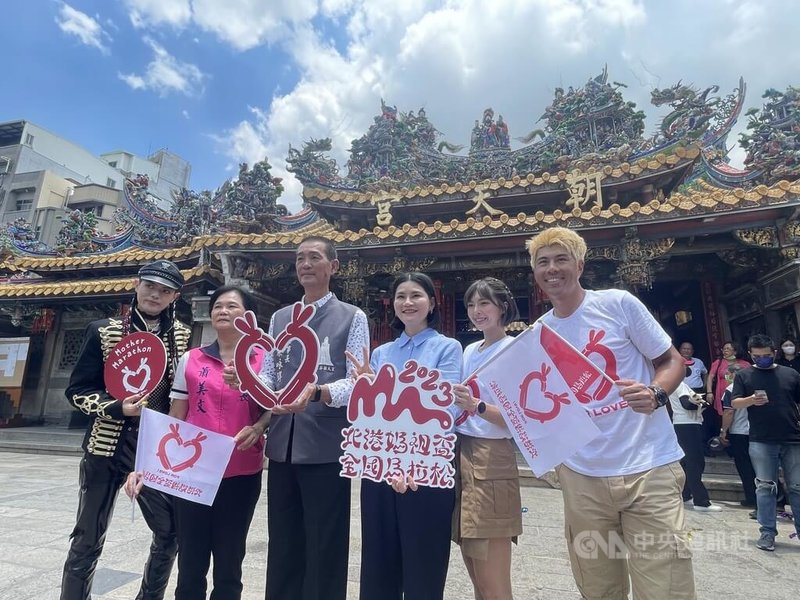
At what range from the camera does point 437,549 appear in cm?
166

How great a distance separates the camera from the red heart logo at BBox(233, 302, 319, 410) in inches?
72.1

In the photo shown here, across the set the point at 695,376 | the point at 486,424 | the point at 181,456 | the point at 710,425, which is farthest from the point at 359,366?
the point at 710,425

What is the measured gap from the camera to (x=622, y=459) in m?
1.61

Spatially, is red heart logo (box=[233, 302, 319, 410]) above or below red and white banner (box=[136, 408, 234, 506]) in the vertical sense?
above

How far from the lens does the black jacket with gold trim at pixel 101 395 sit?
2.03 metres

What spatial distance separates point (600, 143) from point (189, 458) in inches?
401

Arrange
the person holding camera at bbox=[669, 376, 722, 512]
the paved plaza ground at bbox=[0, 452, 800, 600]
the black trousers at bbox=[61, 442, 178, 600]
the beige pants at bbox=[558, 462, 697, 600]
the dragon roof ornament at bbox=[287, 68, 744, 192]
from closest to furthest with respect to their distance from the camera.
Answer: the beige pants at bbox=[558, 462, 697, 600] < the black trousers at bbox=[61, 442, 178, 600] < the paved plaza ground at bbox=[0, 452, 800, 600] < the person holding camera at bbox=[669, 376, 722, 512] < the dragon roof ornament at bbox=[287, 68, 744, 192]

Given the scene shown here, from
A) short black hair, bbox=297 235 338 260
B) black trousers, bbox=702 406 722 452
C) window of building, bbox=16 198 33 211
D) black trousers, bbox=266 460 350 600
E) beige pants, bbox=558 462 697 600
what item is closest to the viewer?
beige pants, bbox=558 462 697 600

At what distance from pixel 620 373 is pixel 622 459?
33cm

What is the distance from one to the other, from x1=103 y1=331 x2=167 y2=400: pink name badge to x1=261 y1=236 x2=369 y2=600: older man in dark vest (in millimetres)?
545

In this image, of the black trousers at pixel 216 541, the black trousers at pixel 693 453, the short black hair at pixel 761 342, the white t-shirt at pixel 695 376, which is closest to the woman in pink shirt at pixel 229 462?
the black trousers at pixel 216 541

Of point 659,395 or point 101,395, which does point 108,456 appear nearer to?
point 101,395

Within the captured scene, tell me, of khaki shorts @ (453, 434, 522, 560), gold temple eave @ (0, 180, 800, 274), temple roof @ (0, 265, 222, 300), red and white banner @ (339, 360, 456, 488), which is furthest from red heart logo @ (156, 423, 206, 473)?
temple roof @ (0, 265, 222, 300)

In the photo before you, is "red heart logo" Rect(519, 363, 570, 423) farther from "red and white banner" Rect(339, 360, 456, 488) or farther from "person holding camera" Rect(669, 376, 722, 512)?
"person holding camera" Rect(669, 376, 722, 512)
